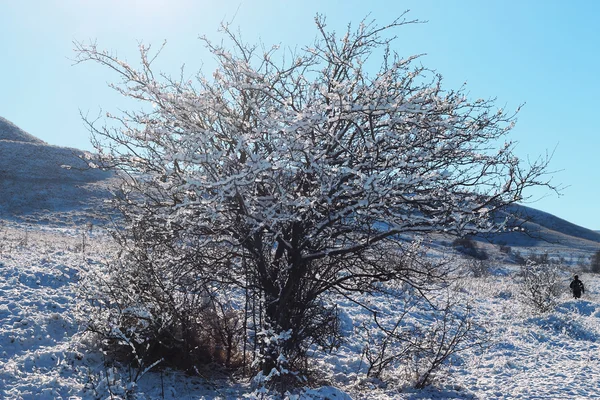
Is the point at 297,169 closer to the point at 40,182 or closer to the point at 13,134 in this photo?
the point at 40,182

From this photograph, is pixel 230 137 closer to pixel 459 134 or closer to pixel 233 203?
pixel 233 203

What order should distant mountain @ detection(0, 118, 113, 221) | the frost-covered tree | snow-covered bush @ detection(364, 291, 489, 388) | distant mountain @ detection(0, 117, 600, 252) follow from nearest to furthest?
the frost-covered tree < snow-covered bush @ detection(364, 291, 489, 388) < distant mountain @ detection(0, 117, 600, 252) < distant mountain @ detection(0, 118, 113, 221)

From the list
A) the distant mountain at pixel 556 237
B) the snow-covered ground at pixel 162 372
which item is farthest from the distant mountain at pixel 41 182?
the distant mountain at pixel 556 237

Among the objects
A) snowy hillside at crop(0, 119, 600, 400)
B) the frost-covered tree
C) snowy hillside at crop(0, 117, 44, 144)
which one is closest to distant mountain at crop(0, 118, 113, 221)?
snowy hillside at crop(0, 117, 44, 144)

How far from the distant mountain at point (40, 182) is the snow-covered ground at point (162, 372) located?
78.9 ft

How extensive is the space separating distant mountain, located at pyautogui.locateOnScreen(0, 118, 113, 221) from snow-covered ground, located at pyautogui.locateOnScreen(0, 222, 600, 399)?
78.9ft

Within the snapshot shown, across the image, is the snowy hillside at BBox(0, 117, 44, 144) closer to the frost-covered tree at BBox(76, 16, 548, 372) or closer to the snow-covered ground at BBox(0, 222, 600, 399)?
the snow-covered ground at BBox(0, 222, 600, 399)

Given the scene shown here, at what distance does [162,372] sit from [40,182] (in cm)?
4383

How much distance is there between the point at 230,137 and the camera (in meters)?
5.88

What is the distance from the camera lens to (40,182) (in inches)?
1731

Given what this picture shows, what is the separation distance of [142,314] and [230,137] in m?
2.82

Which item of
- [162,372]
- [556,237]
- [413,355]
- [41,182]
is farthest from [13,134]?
[556,237]

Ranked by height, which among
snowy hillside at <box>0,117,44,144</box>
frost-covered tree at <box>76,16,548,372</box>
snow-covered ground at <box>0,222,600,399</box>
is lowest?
snow-covered ground at <box>0,222,600,399</box>

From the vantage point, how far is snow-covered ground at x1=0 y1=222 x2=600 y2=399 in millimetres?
6230
